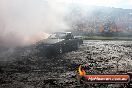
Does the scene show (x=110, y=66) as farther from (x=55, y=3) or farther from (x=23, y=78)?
(x=55, y=3)

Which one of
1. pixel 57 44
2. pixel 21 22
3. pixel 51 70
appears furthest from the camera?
pixel 21 22

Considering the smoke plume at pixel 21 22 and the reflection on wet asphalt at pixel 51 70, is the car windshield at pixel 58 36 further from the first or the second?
the smoke plume at pixel 21 22

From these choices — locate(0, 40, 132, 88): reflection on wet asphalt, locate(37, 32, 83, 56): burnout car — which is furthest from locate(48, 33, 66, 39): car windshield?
locate(0, 40, 132, 88): reflection on wet asphalt

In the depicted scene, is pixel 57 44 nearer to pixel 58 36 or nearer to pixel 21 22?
pixel 58 36

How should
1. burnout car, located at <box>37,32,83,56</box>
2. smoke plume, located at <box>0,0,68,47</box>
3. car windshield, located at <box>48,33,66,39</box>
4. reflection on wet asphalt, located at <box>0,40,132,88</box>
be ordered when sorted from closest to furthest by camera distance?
1. reflection on wet asphalt, located at <box>0,40,132,88</box>
2. burnout car, located at <box>37,32,83,56</box>
3. car windshield, located at <box>48,33,66,39</box>
4. smoke plume, located at <box>0,0,68,47</box>

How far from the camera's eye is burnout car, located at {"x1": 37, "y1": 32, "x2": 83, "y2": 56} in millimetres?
20047

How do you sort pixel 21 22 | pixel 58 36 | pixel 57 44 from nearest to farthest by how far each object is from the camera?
pixel 57 44
pixel 58 36
pixel 21 22

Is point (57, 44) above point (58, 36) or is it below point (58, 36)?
below

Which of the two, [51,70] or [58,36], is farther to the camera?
[58,36]

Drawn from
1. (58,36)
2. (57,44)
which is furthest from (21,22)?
(57,44)

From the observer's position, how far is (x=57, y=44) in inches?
805

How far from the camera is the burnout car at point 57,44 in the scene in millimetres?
20047

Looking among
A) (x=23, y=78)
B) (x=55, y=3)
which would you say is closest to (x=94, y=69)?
(x=23, y=78)

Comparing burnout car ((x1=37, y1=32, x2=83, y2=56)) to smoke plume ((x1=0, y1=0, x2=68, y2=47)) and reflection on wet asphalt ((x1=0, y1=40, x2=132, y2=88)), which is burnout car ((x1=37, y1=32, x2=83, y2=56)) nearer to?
reflection on wet asphalt ((x1=0, y1=40, x2=132, y2=88))
